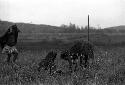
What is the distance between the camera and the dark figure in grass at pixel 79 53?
12008 mm

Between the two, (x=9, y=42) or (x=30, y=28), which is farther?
(x=30, y=28)

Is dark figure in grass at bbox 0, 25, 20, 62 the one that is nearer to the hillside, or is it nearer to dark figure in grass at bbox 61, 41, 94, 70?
dark figure in grass at bbox 61, 41, 94, 70

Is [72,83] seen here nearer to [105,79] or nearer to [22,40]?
[105,79]

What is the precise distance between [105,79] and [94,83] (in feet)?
3.61

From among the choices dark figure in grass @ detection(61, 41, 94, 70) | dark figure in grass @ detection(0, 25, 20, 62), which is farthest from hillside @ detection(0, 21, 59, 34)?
dark figure in grass @ detection(61, 41, 94, 70)

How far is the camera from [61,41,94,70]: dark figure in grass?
39.4ft

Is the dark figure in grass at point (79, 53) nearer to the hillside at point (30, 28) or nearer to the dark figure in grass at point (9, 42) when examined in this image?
the dark figure in grass at point (9, 42)

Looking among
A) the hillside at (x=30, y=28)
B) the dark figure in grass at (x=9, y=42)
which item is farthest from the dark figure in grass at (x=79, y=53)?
the hillside at (x=30, y=28)

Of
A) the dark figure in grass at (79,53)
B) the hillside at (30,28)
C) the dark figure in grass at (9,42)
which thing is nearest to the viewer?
the dark figure in grass at (79,53)

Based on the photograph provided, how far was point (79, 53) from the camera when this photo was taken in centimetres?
1231

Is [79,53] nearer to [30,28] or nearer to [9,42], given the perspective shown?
[9,42]

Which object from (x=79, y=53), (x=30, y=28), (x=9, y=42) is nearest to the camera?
(x=79, y=53)

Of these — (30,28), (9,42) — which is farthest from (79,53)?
(30,28)

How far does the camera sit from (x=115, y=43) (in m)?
27.5
